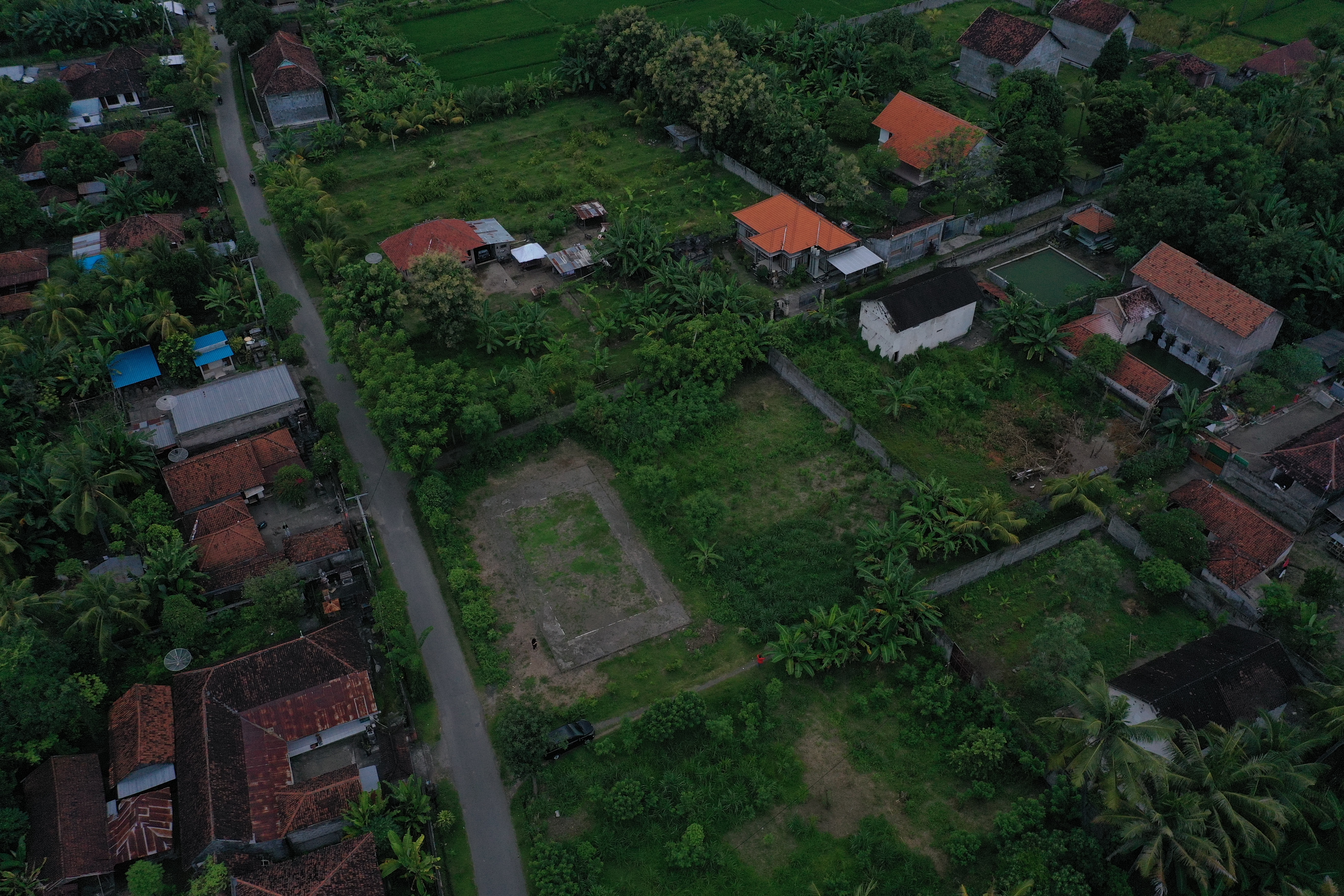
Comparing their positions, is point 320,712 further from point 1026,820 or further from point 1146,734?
point 1146,734

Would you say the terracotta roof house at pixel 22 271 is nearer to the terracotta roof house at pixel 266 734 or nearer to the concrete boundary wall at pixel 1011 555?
the terracotta roof house at pixel 266 734

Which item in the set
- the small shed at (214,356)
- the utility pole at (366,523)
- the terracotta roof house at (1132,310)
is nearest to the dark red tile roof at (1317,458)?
the terracotta roof house at (1132,310)

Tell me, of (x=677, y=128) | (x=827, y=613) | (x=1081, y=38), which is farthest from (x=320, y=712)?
(x=1081, y=38)

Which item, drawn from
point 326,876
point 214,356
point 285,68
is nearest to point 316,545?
point 326,876

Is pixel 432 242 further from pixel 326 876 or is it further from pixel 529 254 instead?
pixel 326 876

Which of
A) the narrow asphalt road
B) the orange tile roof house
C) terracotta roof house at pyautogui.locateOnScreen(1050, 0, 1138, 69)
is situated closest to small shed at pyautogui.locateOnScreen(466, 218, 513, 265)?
the narrow asphalt road

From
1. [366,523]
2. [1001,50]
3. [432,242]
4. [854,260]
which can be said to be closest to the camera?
[366,523]

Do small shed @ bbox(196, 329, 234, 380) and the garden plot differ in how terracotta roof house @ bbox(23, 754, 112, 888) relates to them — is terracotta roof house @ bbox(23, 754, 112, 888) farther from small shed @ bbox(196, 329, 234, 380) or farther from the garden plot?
small shed @ bbox(196, 329, 234, 380)
